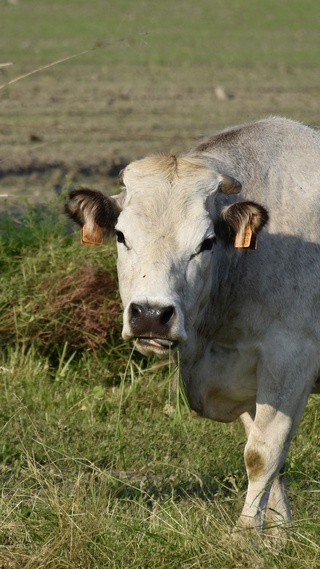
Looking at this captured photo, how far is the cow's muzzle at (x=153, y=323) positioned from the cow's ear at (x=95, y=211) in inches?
34.1

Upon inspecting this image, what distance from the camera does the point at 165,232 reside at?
16.3 feet

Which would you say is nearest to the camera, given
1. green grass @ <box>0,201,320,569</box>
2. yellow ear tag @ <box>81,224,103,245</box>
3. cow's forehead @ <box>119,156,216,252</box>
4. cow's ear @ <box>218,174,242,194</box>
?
green grass @ <box>0,201,320,569</box>

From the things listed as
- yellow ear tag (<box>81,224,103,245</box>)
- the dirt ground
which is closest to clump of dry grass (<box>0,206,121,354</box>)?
yellow ear tag (<box>81,224,103,245</box>)

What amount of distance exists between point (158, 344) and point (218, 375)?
94 centimetres

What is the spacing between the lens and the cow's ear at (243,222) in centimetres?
515

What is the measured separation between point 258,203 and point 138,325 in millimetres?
1150

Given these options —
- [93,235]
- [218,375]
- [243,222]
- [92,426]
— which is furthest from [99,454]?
[243,222]

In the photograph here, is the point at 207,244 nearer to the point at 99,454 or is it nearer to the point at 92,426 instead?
the point at 99,454

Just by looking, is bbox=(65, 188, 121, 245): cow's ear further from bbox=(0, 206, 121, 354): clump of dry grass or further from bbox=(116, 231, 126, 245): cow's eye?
bbox=(0, 206, 121, 354): clump of dry grass

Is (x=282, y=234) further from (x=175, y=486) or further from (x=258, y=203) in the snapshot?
(x=175, y=486)

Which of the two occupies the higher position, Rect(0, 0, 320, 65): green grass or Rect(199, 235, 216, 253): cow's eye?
Rect(199, 235, 216, 253): cow's eye

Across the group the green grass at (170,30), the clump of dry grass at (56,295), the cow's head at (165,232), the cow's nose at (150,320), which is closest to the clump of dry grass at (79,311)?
the clump of dry grass at (56,295)

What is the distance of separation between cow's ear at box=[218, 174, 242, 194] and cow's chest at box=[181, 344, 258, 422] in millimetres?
781

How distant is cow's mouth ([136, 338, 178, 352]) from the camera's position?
4676 millimetres
